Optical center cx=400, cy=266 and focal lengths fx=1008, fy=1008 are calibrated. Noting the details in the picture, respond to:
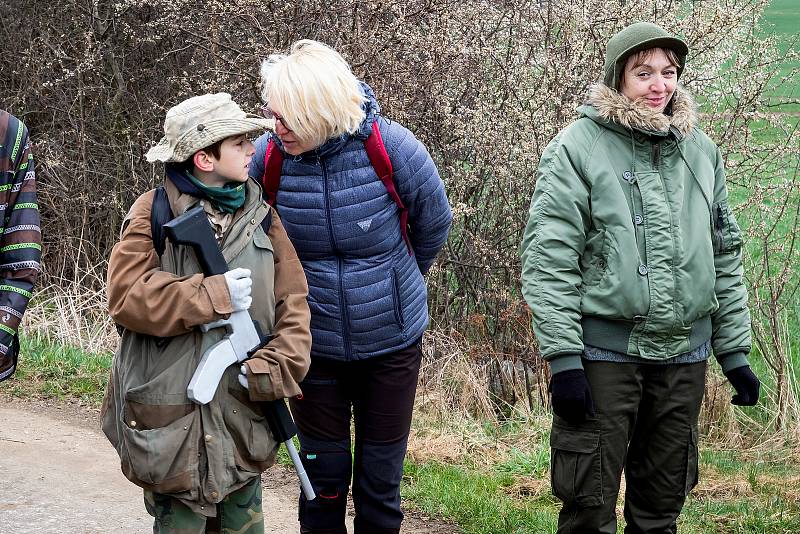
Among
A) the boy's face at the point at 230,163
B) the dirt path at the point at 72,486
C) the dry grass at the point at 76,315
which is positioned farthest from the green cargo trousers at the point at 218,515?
the dry grass at the point at 76,315

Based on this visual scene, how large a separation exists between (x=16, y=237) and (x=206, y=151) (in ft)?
2.46

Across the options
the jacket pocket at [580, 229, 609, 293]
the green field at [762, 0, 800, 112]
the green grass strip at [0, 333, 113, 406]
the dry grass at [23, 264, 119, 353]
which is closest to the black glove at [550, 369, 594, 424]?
the jacket pocket at [580, 229, 609, 293]

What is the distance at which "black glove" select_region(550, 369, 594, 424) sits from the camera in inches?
130

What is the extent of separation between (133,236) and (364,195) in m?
0.84

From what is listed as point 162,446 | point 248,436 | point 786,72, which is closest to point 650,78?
point 248,436

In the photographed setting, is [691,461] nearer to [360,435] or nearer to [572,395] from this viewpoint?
[572,395]

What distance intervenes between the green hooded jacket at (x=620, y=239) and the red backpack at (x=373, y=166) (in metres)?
0.52

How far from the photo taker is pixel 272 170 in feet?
11.8

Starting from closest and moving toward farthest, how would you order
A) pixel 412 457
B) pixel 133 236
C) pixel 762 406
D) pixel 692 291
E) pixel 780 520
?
1. pixel 133 236
2. pixel 692 291
3. pixel 780 520
4. pixel 412 457
5. pixel 762 406

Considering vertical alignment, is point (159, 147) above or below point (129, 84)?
below

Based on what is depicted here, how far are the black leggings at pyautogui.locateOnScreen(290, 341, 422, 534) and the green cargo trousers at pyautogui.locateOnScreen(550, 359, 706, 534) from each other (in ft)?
1.99

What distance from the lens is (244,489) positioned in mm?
3307

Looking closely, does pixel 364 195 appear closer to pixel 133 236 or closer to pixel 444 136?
pixel 133 236

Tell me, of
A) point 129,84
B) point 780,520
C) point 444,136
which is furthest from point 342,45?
point 780,520
